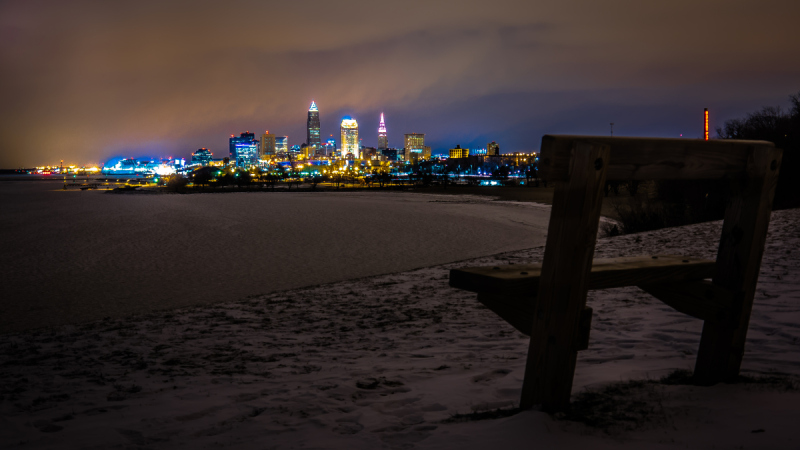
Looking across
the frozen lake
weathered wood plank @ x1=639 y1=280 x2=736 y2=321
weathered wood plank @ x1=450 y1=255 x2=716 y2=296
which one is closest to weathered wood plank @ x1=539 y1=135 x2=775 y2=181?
weathered wood plank @ x1=450 y1=255 x2=716 y2=296

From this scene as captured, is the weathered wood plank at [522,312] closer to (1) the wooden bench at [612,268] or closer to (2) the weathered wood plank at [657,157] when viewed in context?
(1) the wooden bench at [612,268]

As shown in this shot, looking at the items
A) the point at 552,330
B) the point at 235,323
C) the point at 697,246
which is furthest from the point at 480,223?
the point at 552,330

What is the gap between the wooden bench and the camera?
2.51 m

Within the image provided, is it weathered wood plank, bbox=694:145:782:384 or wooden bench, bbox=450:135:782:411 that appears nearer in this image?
wooden bench, bbox=450:135:782:411

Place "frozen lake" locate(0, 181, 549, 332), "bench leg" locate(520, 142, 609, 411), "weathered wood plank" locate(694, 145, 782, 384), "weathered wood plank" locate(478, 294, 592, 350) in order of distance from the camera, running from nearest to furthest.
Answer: "bench leg" locate(520, 142, 609, 411) < "weathered wood plank" locate(478, 294, 592, 350) < "weathered wood plank" locate(694, 145, 782, 384) < "frozen lake" locate(0, 181, 549, 332)

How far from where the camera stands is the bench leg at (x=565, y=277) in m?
2.49

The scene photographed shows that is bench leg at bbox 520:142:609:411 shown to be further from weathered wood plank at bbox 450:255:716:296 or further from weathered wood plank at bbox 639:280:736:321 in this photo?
weathered wood plank at bbox 639:280:736:321

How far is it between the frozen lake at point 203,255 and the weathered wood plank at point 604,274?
7.07 m

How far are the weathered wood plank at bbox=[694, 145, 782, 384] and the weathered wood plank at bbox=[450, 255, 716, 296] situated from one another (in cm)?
17

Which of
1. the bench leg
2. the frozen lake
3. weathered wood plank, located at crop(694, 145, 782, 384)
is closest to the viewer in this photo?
the bench leg

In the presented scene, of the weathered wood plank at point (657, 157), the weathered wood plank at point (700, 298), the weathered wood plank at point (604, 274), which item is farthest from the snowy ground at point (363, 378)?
the weathered wood plank at point (657, 157)

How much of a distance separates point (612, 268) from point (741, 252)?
0.76 metres

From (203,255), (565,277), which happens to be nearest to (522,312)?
(565,277)

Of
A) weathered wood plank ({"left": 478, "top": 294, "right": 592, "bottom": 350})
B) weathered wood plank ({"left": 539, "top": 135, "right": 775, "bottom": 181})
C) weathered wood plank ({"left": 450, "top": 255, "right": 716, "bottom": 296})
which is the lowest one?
weathered wood plank ({"left": 478, "top": 294, "right": 592, "bottom": 350})
